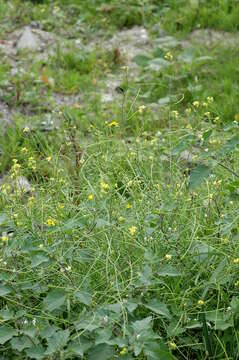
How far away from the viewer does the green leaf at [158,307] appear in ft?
8.59

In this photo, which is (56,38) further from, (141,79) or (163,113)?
(163,113)

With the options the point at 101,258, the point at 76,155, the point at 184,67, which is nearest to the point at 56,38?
the point at 184,67

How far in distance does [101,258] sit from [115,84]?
9.38 ft

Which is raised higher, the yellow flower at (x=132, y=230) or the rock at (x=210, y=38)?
the yellow flower at (x=132, y=230)

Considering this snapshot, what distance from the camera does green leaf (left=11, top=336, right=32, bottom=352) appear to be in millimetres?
2578

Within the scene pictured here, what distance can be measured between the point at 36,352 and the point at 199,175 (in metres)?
0.90

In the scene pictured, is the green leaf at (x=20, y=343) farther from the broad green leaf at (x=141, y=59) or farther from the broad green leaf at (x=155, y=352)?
the broad green leaf at (x=141, y=59)

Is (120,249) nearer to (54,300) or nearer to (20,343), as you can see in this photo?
(54,300)

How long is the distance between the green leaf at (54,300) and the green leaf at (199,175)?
2.11 ft

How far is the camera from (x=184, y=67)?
5.47 meters

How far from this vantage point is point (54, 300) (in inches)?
104

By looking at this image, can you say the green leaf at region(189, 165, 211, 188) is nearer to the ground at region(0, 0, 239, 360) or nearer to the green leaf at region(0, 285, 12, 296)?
the ground at region(0, 0, 239, 360)

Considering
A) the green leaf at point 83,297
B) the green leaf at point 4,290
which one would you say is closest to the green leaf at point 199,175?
the green leaf at point 83,297

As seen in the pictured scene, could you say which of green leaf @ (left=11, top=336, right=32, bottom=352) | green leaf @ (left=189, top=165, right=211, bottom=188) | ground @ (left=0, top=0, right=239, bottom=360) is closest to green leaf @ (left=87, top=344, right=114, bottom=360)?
ground @ (left=0, top=0, right=239, bottom=360)
